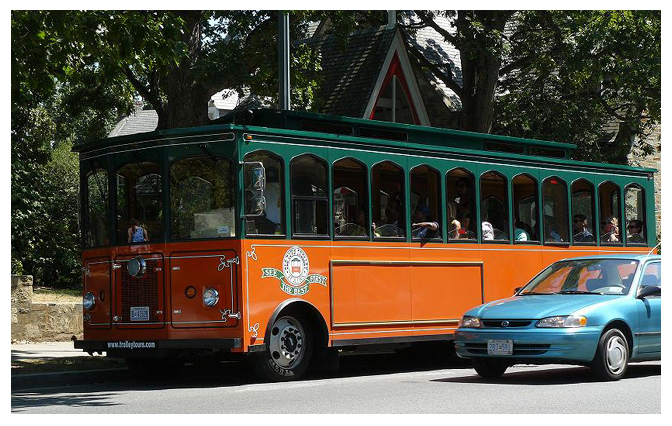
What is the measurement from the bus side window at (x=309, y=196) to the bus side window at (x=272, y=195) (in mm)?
203

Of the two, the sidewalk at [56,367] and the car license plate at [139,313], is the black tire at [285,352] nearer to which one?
the car license plate at [139,313]

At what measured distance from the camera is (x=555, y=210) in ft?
63.1

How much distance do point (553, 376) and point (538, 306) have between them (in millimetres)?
1420

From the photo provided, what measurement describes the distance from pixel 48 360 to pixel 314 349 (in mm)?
4177

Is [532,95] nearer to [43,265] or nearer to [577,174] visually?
[577,174]

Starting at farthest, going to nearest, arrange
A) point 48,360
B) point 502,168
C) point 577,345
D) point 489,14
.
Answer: point 489,14
point 502,168
point 48,360
point 577,345

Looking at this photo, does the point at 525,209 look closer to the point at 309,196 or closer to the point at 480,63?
the point at 309,196

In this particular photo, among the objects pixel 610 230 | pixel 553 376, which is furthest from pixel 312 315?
pixel 610 230

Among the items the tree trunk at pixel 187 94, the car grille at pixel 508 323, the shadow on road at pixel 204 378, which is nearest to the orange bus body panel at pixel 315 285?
the shadow on road at pixel 204 378

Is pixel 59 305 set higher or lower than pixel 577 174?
lower

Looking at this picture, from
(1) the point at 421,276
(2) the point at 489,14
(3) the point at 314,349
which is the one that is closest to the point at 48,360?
(3) the point at 314,349

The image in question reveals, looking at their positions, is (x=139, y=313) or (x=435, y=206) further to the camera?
(x=435, y=206)

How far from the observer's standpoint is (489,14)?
2892 centimetres

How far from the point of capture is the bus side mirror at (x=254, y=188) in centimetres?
1390
